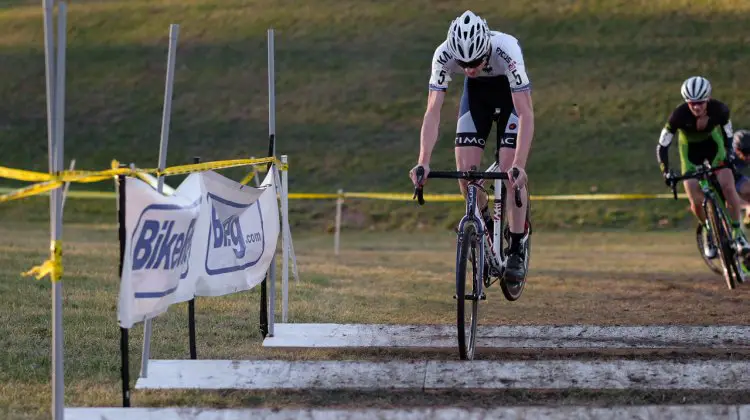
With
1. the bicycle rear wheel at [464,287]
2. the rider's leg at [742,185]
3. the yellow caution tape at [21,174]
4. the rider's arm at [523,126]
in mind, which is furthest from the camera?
the rider's leg at [742,185]

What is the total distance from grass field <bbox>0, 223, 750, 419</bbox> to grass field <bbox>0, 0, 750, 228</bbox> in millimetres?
14549

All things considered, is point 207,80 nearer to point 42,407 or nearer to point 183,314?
point 183,314

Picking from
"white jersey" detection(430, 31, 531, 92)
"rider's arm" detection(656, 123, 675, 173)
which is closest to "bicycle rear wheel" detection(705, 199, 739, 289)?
"rider's arm" detection(656, 123, 675, 173)

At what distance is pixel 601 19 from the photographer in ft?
153

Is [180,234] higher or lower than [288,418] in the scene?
higher

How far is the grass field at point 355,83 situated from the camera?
36.2 meters

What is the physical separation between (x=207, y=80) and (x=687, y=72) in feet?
53.3

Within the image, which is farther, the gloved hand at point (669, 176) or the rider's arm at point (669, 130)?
the gloved hand at point (669, 176)

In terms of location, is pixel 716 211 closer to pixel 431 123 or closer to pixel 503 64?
pixel 503 64

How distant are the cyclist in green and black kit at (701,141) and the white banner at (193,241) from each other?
4.57m

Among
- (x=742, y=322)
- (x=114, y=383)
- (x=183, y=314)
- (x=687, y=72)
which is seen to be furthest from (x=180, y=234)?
(x=687, y=72)

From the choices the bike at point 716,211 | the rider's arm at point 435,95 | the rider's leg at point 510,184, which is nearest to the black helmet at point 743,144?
the bike at point 716,211

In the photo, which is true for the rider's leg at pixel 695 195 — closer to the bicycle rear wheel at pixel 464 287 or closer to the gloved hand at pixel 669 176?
the gloved hand at pixel 669 176

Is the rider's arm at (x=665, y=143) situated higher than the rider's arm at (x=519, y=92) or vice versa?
the rider's arm at (x=519, y=92)
